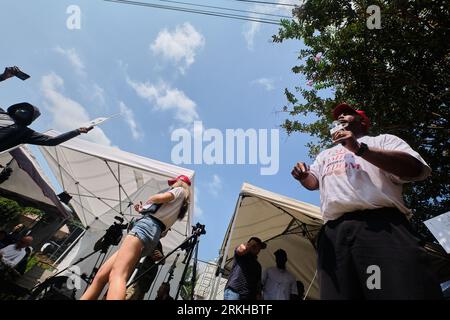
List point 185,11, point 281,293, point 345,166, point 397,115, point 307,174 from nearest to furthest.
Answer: point 345,166 < point 307,174 < point 281,293 < point 397,115 < point 185,11

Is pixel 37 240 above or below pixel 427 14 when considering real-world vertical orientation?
below

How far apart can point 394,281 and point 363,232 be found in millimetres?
239

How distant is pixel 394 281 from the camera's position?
1024 millimetres

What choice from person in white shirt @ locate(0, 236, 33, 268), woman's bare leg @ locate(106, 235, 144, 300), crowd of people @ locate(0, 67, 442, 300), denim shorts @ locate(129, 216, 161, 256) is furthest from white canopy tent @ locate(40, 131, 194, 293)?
crowd of people @ locate(0, 67, 442, 300)

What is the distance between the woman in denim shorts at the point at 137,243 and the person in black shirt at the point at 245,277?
1.77 metres

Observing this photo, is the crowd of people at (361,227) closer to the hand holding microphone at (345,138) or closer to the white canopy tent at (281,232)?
the hand holding microphone at (345,138)

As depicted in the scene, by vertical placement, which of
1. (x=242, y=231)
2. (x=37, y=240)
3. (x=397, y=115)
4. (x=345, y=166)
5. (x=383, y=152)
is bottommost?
(x=383, y=152)

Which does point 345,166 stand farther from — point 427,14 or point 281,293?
point 427,14

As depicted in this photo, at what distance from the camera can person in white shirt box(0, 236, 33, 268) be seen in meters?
6.18

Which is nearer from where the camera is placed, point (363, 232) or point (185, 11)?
point (363, 232)

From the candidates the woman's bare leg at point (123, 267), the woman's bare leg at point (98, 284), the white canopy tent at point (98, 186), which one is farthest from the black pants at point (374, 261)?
the white canopy tent at point (98, 186)

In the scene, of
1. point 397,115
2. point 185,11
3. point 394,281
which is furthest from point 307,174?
point 185,11

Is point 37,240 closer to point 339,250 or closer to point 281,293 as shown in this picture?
point 281,293
